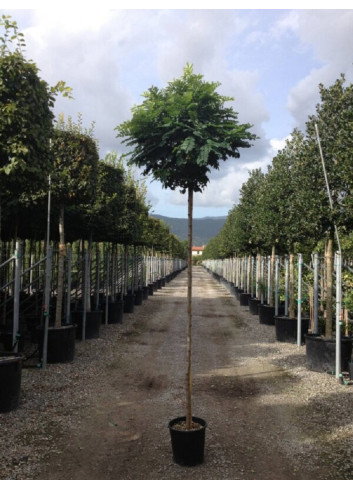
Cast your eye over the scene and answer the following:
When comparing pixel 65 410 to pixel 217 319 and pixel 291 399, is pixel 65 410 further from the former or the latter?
pixel 217 319

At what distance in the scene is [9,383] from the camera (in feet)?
19.8

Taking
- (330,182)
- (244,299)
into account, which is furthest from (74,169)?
(244,299)

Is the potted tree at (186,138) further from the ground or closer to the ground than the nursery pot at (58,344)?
further from the ground

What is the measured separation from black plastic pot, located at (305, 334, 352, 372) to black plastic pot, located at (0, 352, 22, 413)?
5.72 meters

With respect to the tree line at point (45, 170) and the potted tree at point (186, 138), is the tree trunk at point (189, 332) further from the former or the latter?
the tree line at point (45, 170)

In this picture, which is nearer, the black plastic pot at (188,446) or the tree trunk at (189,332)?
the black plastic pot at (188,446)

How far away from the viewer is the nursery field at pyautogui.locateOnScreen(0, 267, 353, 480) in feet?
14.7

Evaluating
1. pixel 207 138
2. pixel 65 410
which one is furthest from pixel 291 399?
pixel 207 138

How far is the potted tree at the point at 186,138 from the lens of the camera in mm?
4598

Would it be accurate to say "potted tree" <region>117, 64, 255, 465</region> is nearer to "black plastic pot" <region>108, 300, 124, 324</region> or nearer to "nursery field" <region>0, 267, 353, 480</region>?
"nursery field" <region>0, 267, 353, 480</region>

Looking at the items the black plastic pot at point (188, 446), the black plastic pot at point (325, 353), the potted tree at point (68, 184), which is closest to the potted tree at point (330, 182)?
the black plastic pot at point (325, 353)

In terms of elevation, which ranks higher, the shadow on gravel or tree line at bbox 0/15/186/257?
tree line at bbox 0/15/186/257

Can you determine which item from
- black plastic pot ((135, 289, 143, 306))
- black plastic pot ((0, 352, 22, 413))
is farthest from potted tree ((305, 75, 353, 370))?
black plastic pot ((135, 289, 143, 306))

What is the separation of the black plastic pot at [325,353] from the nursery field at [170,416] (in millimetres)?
334
